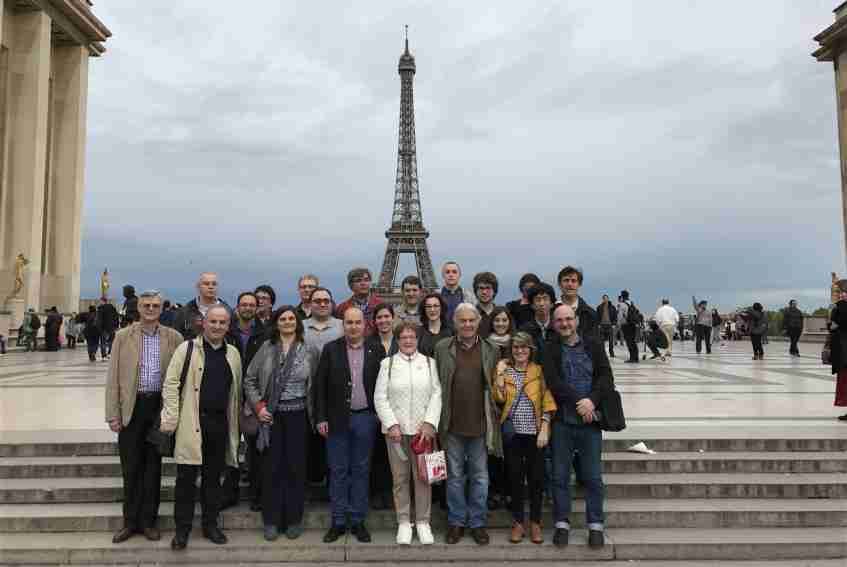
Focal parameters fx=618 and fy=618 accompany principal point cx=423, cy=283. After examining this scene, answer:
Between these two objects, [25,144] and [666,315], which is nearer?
[666,315]

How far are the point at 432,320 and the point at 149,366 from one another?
7.56 feet

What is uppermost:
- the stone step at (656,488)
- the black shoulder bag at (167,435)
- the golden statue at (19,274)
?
the golden statue at (19,274)

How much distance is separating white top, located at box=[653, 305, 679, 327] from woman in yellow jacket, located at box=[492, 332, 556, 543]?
12.6 meters

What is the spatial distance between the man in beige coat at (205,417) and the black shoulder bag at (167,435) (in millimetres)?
16

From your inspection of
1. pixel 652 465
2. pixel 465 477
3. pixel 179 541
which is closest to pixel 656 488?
pixel 652 465

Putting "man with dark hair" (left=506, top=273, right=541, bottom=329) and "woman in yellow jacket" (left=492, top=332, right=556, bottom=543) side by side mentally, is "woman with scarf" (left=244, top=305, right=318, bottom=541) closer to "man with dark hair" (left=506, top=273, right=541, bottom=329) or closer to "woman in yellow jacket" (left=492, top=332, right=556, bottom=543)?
"woman in yellow jacket" (left=492, top=332, right=556, bottom=543)

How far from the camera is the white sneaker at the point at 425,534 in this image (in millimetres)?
4766

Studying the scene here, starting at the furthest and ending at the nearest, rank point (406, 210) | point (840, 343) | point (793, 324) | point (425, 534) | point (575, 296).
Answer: point (406, 210) < point (793, 324) < point (840, 343) < point (575, 296) < point (425, 534)

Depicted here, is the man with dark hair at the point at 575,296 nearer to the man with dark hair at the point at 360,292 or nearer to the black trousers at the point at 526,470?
the black trousers at the point at 526,470

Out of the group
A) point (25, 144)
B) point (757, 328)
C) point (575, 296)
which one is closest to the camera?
point (575, 296)

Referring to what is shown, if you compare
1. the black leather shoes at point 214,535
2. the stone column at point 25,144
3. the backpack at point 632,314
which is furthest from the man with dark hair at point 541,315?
the stone column at point 25,144

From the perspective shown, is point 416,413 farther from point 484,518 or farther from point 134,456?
point 134,456

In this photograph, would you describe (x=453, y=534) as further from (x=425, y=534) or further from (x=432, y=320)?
(x=432, y=320)

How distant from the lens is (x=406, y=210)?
71.8m
